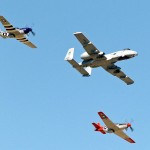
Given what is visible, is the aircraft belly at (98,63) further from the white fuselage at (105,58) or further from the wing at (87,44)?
the wing at (87,44)

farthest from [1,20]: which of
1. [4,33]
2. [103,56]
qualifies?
[103,56]

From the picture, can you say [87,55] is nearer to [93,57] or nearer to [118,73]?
[93,57]

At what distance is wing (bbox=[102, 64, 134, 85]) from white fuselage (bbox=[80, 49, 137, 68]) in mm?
3311

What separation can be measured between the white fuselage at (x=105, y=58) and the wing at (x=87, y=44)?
2.61 ft

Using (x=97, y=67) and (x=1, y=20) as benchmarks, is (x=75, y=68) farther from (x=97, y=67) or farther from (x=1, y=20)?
(x=1, y=20)

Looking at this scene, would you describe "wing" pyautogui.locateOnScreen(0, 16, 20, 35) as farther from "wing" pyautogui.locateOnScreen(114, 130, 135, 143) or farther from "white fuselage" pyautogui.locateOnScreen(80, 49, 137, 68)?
"wing" pyautogui.locateOnScreen(114, 130, 135, 143)

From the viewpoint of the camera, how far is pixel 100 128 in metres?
120

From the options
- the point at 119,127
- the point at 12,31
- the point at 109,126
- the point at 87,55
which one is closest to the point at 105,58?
the point at 87,55

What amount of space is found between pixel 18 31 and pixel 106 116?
26.5m

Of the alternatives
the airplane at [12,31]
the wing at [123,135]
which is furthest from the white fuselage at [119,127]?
the airplane at [12,31]

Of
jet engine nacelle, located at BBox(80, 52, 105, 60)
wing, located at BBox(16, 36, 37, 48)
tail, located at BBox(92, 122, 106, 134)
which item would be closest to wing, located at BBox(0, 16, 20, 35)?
wing, located at BBox(16, 36, 37, 48)

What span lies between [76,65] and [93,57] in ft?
16.7

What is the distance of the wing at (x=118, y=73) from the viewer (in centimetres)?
10950

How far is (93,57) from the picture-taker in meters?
104
